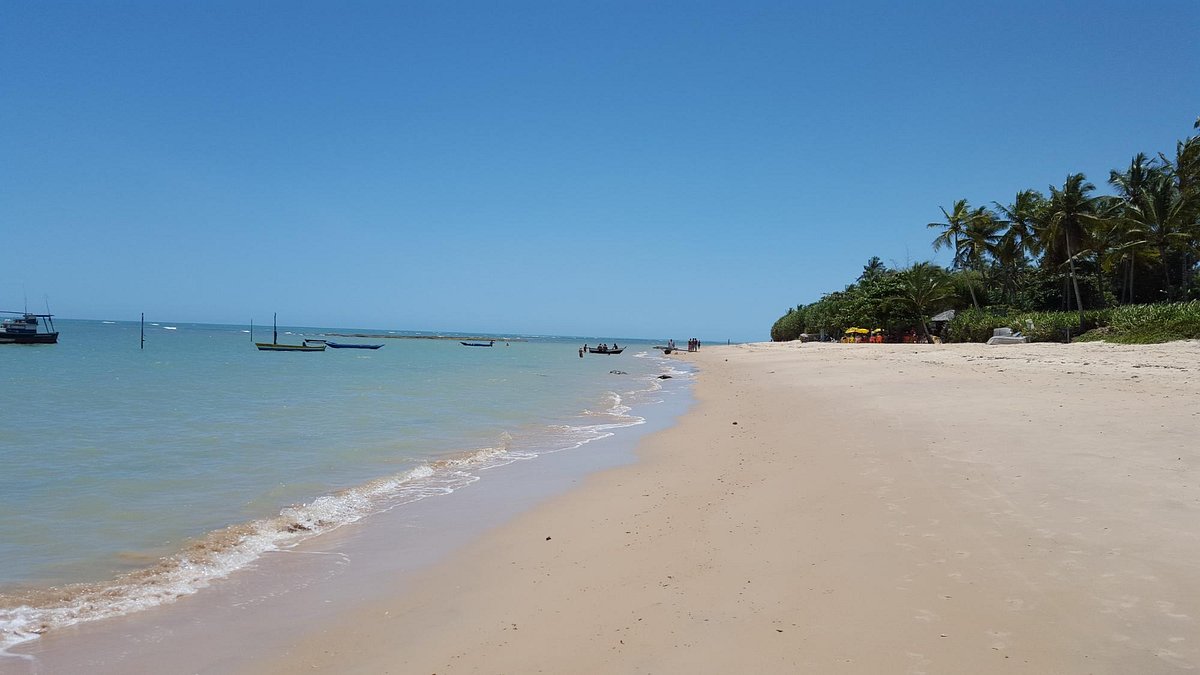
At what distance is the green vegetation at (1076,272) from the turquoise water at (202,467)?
2400 centimetres

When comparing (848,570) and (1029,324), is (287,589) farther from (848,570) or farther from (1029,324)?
(1029,324)

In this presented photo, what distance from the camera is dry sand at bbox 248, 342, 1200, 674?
3.78m

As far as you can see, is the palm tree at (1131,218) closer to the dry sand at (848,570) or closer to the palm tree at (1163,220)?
the palm tree at (1163,220)

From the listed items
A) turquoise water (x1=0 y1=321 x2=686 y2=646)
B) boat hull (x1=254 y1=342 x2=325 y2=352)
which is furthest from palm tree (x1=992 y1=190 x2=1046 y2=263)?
boat hull (x1=254 y1=342 x2=325 y2=352)

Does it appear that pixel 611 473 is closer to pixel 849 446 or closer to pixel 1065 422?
pixel 849 446

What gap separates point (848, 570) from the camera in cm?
493

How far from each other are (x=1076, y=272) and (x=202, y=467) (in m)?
50.5

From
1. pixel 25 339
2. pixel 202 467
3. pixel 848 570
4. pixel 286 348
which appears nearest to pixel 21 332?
pixel 25 339

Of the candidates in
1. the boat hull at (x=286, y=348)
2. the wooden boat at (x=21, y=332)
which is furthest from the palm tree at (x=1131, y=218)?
the wooden boat at (x=21, y=332)

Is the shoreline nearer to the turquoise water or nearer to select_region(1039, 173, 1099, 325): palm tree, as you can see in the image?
the turquoise water

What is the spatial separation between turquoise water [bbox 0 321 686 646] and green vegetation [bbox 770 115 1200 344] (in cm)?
2400

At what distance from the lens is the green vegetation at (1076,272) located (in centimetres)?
3262

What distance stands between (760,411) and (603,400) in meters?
7.45

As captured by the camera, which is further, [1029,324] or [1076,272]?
[1076,272]
